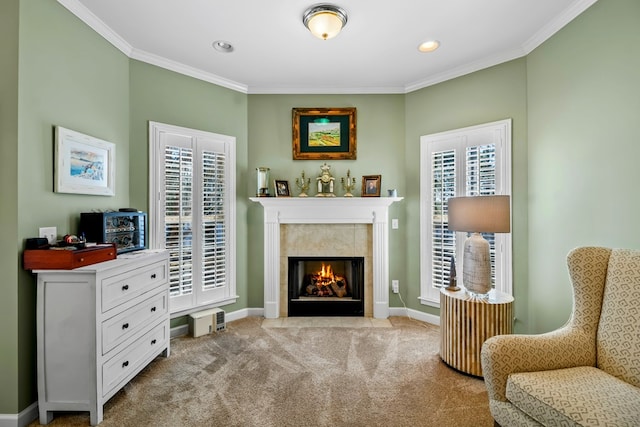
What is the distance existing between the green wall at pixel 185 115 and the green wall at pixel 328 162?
113 millimetres

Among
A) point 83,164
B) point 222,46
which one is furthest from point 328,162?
point 83,164

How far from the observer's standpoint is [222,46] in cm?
286

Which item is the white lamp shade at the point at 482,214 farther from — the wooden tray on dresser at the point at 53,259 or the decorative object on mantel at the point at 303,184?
the wooden tray on dresser at the point at 53,259

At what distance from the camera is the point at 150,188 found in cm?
303

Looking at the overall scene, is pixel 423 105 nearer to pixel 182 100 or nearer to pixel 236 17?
pixel 236 17

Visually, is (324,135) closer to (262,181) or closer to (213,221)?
(262,181)

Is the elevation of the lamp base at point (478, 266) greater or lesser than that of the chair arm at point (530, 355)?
greater

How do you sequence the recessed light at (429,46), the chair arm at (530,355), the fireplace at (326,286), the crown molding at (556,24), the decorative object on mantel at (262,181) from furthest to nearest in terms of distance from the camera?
the fireplace at (326,286), the decorative object on mantel at (262,181), the recessed light at (429,46), the crown molding at (556,24), the chair arm at (530,355)

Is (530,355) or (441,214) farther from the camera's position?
(441,214)

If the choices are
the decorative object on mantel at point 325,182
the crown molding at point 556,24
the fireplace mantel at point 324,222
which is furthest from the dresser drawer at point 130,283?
the crown molding at point 556,24

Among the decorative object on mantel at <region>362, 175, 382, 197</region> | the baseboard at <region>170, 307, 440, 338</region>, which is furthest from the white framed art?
the decorative object on mantel at <region>362, 175, 382, 197</region>

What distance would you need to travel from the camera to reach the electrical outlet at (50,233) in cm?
201

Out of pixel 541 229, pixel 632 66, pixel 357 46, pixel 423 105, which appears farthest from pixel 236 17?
pixel 541 229

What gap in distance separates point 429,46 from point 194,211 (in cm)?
299
